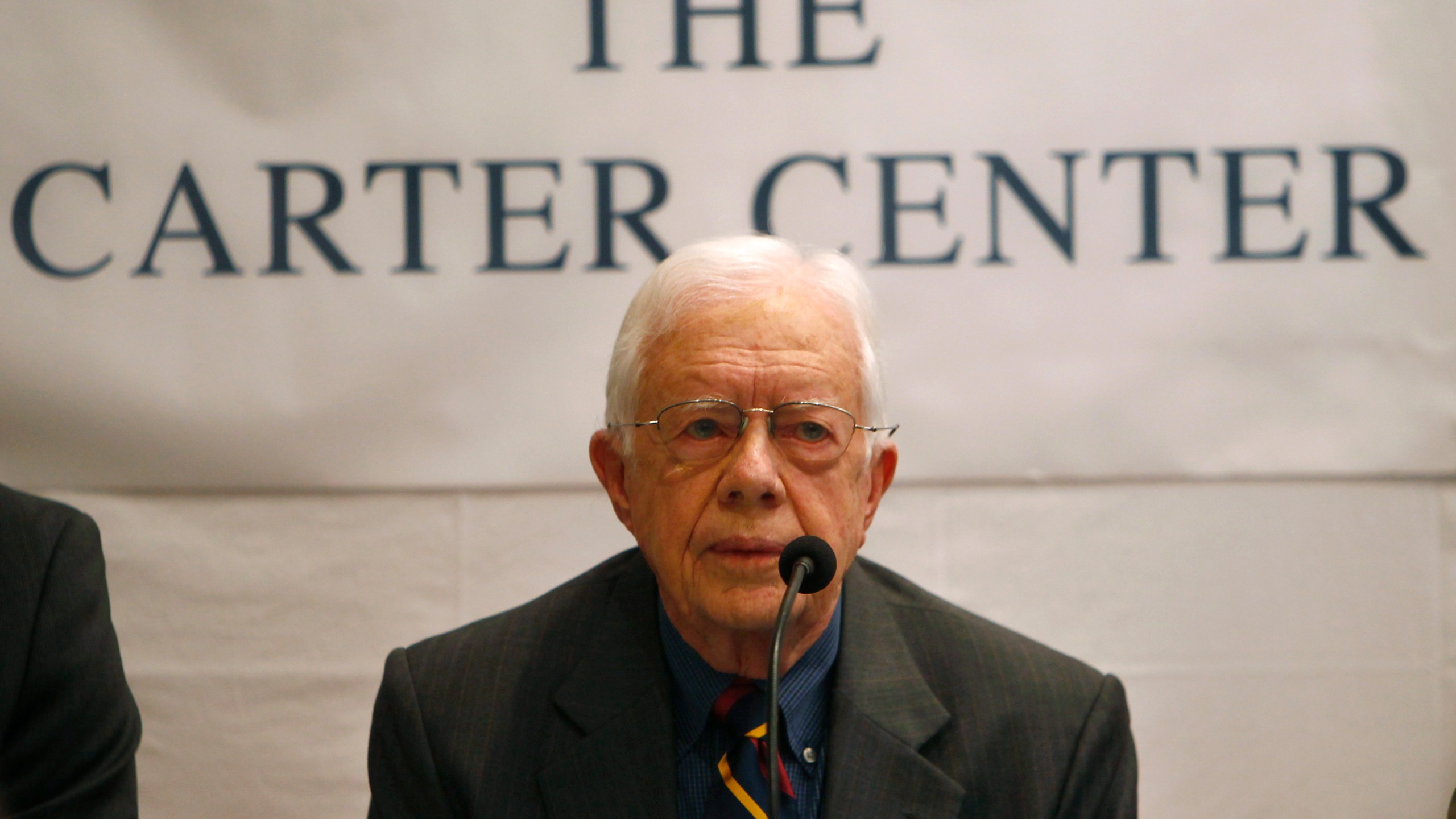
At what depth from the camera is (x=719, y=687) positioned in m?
1.45

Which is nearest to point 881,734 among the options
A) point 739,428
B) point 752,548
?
point 752,548

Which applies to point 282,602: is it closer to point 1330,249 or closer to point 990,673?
point 990,673

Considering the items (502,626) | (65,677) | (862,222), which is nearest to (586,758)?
(502,626)

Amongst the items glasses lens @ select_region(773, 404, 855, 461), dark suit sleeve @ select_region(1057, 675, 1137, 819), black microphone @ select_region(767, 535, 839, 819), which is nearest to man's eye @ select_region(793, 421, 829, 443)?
glasses lens @ select_region(773, 404, 855, 461)

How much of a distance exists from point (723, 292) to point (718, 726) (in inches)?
20.3

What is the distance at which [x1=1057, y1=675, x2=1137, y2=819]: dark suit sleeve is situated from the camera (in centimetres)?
144

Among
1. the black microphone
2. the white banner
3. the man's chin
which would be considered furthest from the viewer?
the white banner

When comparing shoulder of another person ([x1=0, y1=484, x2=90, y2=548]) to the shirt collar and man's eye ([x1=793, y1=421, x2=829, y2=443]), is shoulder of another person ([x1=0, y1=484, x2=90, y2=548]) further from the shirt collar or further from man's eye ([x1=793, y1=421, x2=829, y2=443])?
man's eye ([x1=793, y1=421, x2=829, y2=443])

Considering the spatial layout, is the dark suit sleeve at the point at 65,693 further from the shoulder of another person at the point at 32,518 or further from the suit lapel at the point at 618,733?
the suit lapel at the point at 618,733

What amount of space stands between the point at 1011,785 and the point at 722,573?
44 cm

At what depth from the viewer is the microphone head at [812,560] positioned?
1152 millimetres

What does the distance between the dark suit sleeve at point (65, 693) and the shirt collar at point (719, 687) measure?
726mm

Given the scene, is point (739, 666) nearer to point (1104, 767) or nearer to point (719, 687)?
point (719, 687)

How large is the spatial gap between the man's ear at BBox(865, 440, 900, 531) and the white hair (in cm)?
7
